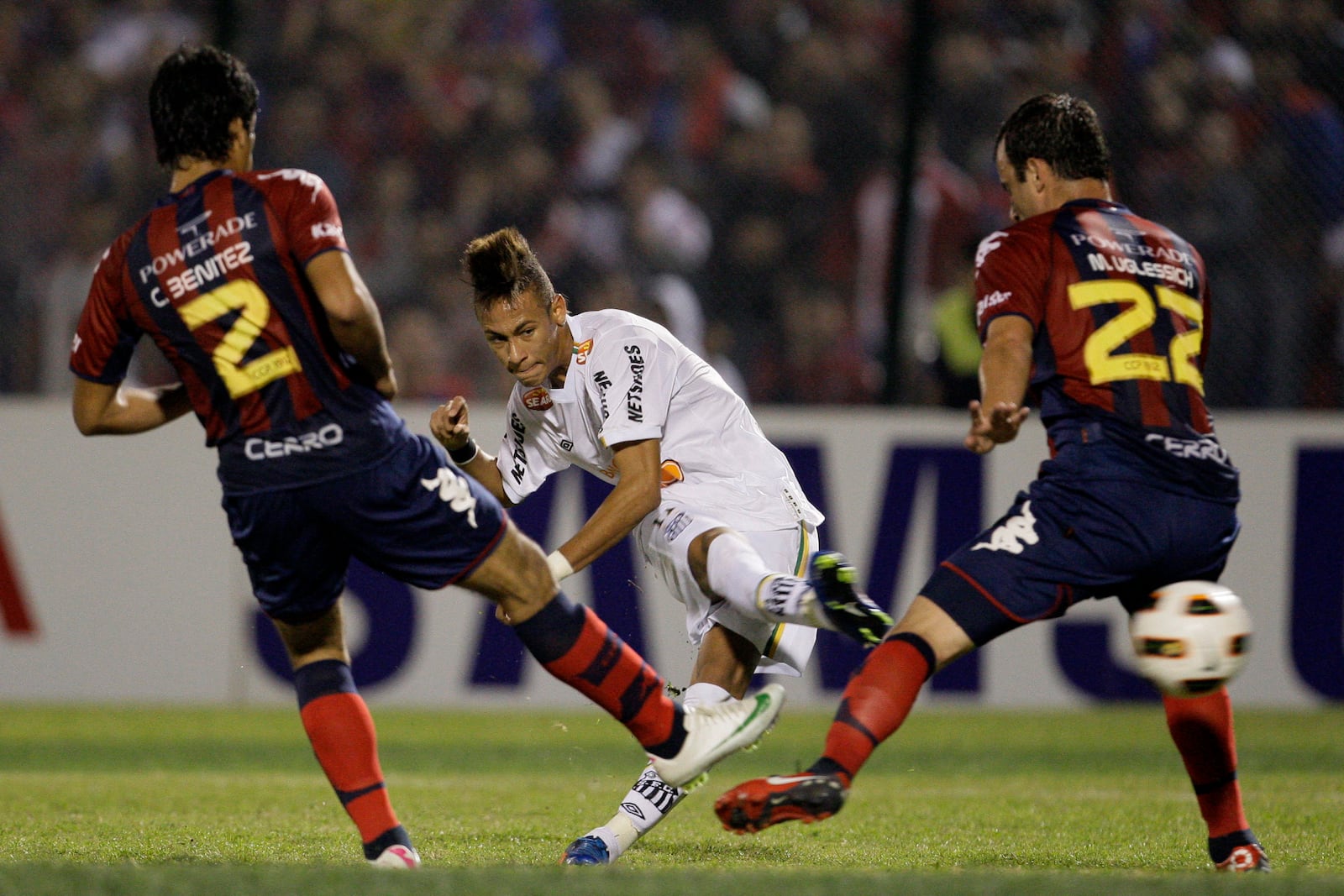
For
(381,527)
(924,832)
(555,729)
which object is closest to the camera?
(381,527)

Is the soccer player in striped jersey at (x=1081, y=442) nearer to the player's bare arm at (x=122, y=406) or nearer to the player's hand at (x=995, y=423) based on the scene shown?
the player's hand at (x=995, y=423)

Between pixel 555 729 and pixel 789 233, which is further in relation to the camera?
pixel 789 233

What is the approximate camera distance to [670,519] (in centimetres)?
509

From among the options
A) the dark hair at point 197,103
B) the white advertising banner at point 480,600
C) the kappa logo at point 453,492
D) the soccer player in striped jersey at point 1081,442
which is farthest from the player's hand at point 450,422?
the white advertising banner at point 480,600

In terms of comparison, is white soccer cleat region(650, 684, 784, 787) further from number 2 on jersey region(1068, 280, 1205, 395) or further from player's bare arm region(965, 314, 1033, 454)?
number 2 on jersey region(1068, 280, 1205, 395)

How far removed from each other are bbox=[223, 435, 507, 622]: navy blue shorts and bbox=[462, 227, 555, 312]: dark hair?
0.76 m

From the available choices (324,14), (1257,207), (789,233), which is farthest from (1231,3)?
(324,14)

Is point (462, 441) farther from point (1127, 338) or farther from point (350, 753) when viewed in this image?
point (1127, 338)

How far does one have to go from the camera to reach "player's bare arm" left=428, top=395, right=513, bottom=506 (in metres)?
4.92

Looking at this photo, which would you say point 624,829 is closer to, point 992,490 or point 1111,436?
point 1111,436

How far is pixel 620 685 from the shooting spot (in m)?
4.33

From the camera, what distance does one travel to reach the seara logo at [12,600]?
9.16 m

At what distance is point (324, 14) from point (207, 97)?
25.1 ft

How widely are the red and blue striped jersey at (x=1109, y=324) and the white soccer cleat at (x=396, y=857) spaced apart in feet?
6.89
